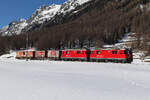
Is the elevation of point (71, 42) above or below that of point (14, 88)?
above

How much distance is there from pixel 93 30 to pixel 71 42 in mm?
24664

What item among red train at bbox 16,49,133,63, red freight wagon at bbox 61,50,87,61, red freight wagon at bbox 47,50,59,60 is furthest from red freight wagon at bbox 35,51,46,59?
red freight wagon at bbox 61,50,87,61

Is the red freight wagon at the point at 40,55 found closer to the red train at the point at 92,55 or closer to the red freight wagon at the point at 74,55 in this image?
the red train at the point at 92,55

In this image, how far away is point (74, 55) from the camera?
1999 inches

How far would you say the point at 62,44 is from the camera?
129 meters

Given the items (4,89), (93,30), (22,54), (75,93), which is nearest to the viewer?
(75,93)

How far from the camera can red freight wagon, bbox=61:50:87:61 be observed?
48938mm

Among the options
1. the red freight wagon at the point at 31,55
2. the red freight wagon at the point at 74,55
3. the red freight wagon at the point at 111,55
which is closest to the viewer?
the red freight wagon at the point at 111,55

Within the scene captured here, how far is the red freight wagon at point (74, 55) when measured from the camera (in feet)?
161

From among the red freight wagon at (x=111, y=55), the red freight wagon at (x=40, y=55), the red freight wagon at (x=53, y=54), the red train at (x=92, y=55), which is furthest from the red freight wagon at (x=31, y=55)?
the red freight wagon at (x=111, y=55)

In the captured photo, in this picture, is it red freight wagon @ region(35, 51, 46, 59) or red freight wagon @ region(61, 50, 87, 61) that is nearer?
red freight wagon @ region(61, 50, 87, 61)

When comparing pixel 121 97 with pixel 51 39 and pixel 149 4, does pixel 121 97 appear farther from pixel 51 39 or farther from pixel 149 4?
pixel 149 4

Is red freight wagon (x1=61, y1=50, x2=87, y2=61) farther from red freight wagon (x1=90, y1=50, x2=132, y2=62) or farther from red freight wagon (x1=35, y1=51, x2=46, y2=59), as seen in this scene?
red freight wagon (x1=35, y1=51, x2=46, y2=59)

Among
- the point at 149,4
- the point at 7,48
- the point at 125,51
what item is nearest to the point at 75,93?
the point at 125,51
